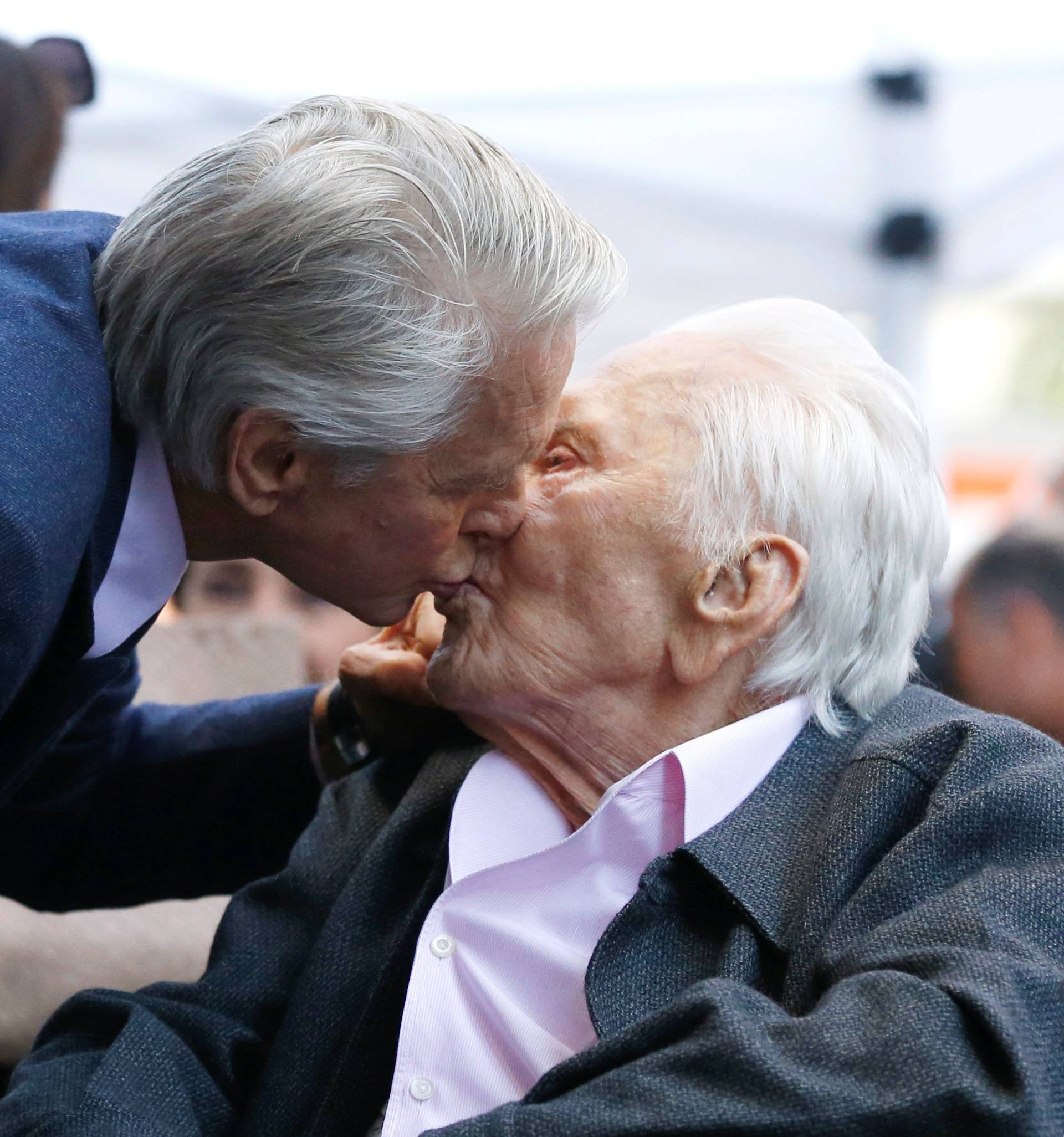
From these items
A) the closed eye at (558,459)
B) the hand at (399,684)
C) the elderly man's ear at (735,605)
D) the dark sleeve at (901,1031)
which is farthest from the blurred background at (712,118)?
the dark sleeve at (901,1031)

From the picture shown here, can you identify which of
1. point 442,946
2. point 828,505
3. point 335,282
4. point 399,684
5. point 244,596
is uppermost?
point 335,282

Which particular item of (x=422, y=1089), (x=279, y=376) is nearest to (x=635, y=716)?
(x=422, y=1089)

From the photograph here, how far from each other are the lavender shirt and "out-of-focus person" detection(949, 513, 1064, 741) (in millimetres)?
1925

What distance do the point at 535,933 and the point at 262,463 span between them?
63cm

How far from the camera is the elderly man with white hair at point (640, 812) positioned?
1.33m

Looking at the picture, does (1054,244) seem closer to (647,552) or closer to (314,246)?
(647,552)

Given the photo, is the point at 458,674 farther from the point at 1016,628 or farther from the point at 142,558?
the point at 1016,628

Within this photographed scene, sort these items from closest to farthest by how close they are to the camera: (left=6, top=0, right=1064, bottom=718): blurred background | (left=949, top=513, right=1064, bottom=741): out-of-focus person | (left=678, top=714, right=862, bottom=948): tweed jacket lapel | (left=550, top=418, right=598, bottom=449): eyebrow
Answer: (left=678, top=714, right=862, bottom=948): tweed jacket lapel
(left=550, top=418, right=598, bottom=449): eyebrow
(left=949, top=513, right=1064, bottom=741): out-of-focus person
(left=6, top=0, right=1064, bottom=718): blurred background

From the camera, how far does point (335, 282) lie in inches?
53.3

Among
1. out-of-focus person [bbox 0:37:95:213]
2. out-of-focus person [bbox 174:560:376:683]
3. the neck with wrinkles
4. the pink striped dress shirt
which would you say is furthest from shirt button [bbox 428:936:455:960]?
out-of-focus person [bbox 174:560:376:683]

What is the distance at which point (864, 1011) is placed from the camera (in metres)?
1.15

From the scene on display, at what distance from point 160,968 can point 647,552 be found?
3.70 feet

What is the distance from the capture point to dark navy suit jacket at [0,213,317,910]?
1.26 m

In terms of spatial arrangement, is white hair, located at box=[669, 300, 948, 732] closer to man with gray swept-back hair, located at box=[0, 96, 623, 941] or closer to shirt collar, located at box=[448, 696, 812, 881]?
shirt collar, located at box=[448, 696, 812, 881]
